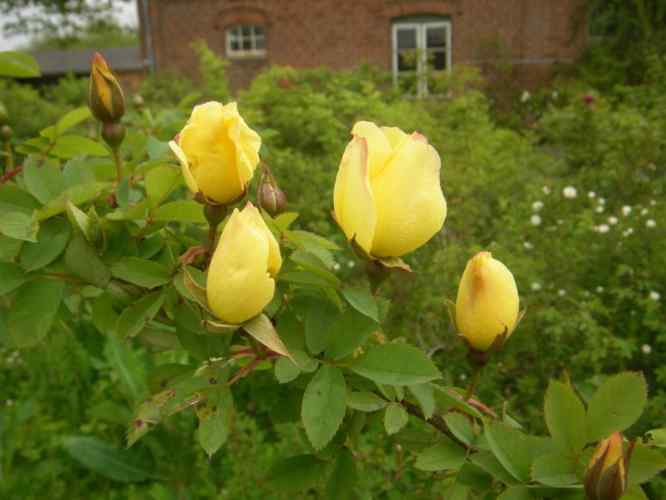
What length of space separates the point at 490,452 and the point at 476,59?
394 inches

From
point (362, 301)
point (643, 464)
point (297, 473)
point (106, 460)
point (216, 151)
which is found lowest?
point (106, 460)

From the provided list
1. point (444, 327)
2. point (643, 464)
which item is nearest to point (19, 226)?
point (643, 464)

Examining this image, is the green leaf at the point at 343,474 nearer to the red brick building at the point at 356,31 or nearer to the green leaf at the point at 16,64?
the green leaf at the point at 16,64

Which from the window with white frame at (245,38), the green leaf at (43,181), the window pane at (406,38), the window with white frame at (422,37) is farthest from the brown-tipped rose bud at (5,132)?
the window with white frame at (245,38)

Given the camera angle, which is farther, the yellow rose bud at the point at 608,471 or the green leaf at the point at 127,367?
the green leaf at the point at 127,367

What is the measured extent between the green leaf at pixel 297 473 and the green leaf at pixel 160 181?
0.26 metres

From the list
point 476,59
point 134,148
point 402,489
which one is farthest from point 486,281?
point 476,59

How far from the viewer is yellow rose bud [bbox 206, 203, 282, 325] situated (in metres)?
0.46

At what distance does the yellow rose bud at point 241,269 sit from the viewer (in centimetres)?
46

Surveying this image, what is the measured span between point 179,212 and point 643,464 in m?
0.40

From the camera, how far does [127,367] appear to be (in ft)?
6.06

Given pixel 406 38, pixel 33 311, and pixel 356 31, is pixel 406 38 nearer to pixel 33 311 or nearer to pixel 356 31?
pixel 356 31

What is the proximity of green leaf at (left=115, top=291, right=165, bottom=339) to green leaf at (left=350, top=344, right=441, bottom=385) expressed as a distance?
6.4 inches

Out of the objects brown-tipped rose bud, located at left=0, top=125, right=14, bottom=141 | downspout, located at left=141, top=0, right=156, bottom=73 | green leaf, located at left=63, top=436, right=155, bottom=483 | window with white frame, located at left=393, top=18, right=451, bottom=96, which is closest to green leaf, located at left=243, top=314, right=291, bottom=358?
brown-tipped rose bud, located at left=0, top=125, right=14, bottom=141
